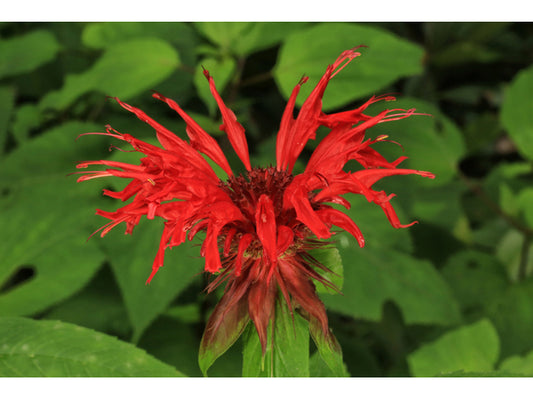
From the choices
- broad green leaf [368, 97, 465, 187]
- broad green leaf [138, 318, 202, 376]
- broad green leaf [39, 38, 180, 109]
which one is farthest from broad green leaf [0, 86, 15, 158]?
broad green leaf [368, 97, 465, 187]

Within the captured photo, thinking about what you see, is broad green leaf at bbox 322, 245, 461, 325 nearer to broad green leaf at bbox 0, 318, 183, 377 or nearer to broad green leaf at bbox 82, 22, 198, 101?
broad green leaf at bbox 0, 318, 183, 377

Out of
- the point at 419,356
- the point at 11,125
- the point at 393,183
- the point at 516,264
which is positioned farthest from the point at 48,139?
the point at 516,264

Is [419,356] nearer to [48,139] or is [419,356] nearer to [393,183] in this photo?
[393,183]

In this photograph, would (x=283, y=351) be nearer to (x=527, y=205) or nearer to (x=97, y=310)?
(x=97, y=310)

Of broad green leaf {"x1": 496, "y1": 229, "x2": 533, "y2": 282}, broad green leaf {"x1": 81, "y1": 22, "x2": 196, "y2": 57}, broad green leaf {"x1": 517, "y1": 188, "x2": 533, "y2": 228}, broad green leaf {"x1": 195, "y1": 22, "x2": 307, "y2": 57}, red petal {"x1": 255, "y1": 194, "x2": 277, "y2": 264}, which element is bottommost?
broad green leaf {"x1": 496, "y1": 229, "x2": 533, "y2": 282}

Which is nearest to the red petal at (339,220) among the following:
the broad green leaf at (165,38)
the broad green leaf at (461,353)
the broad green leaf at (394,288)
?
the broad green leaf at (394,288)

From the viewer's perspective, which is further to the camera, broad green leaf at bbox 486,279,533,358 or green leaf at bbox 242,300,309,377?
broad green leaf at bbox 486,279,533,358
